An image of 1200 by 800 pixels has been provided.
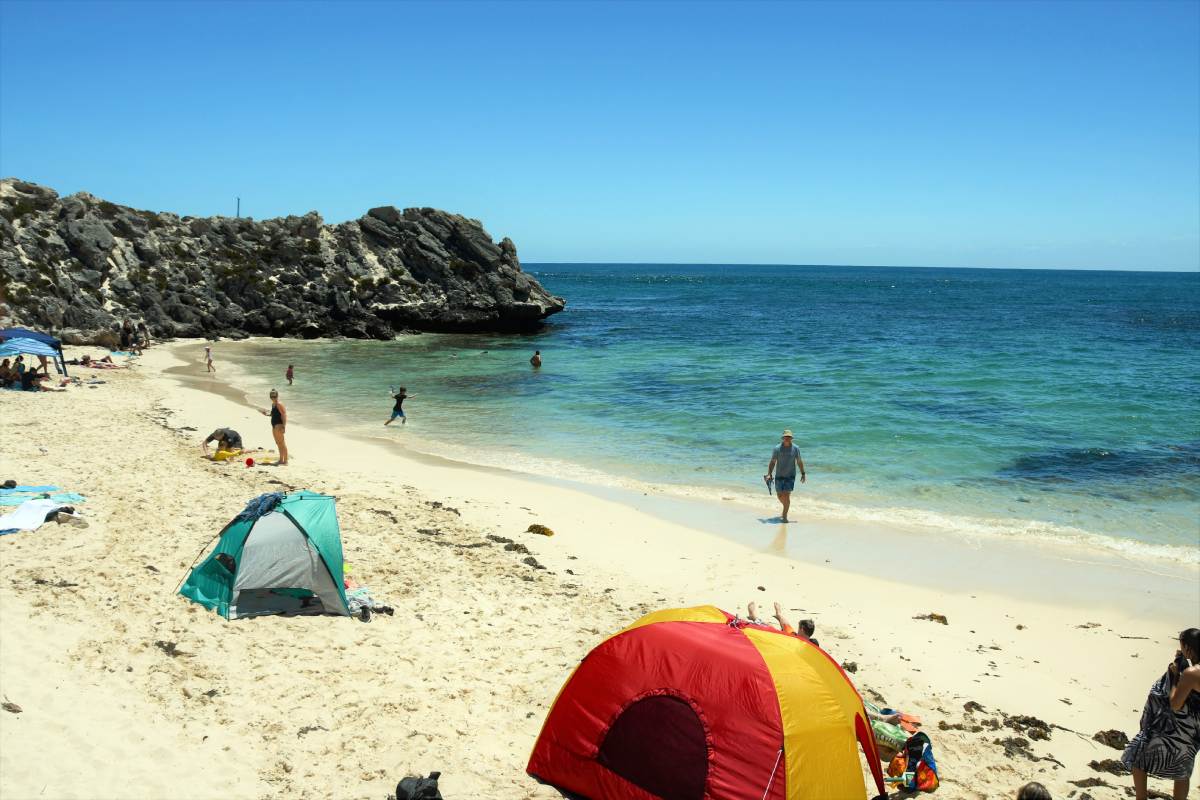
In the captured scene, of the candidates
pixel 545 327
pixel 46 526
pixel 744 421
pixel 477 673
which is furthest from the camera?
pixel 545 327

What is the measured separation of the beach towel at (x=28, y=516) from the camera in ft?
37.3

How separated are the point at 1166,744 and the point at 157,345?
1928 inches

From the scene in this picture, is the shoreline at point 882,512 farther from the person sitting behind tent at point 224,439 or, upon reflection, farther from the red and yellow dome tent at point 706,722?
the red and yellow dome tent at point 706,722

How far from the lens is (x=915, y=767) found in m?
7.21

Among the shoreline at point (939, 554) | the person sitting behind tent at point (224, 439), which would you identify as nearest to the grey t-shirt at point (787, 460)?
the shoreline at point (939, 554)

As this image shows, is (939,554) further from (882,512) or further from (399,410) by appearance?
(399,410)

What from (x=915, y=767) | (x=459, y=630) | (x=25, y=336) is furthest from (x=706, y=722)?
(x=25, y=336)

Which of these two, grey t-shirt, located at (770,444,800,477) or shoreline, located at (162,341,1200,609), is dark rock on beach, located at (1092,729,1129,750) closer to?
shoreline, located at (162,341,1200,609)

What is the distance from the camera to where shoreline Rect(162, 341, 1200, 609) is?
510 inches

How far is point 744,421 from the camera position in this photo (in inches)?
1058

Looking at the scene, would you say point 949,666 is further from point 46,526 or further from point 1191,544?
A: point 46,526

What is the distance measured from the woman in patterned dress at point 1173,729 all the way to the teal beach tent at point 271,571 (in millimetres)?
8414

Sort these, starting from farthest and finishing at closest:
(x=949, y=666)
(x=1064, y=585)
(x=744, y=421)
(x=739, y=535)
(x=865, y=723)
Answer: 1. (x=744, y=421)
2. (x=739, y=535)
3. (x=1064, y=585)
4. (x=949, y=666)
5. (x=865, y=723)

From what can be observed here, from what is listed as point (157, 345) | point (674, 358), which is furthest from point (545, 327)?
point (157, 345)
